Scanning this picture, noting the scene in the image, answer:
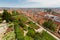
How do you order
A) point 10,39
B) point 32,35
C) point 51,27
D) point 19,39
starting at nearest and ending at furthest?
point 19,39
point 10,39
point 32,35
point 51,27

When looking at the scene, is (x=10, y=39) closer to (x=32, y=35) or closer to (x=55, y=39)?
(x=32, y=35)

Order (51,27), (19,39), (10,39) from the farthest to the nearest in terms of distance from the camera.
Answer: (51,27) < (10,39) < (19,39)

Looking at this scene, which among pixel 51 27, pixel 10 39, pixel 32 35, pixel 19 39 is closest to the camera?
pixel 19 39

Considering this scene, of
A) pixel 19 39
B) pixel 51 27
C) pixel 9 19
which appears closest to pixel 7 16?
pixel 9 19

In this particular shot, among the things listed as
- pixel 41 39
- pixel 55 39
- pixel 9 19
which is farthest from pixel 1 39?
pixel 9 19

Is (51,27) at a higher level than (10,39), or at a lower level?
lower

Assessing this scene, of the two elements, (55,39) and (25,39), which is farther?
(55,39)

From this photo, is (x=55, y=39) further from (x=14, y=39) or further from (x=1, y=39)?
(x=1, y=39)

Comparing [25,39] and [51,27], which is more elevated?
[25,39]

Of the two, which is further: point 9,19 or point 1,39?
point 9,19
